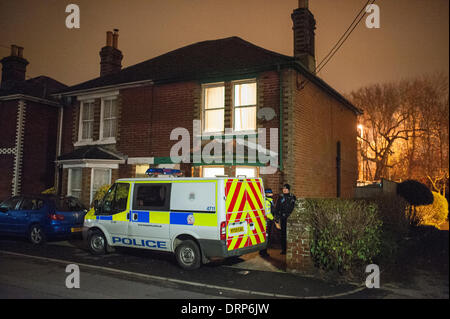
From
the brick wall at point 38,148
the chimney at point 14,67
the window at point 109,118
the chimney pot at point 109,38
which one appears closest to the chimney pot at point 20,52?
the chimney at point 14,67

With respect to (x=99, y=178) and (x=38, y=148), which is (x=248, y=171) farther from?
(x=38, y=148)

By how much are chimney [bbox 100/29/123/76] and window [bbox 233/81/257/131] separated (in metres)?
9.37

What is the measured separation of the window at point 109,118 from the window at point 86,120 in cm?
85

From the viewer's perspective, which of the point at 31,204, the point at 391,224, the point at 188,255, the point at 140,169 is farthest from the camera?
the point at 140,169

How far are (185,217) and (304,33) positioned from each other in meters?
9.79

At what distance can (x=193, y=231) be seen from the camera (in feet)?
25.4

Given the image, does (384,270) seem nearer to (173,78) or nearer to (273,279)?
(273,279)

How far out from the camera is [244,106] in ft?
42.8

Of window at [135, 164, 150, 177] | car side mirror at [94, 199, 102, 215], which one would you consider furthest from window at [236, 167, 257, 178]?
car side mirror at [94, 199, 102, 215]

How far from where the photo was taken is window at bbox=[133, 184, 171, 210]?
8.33m

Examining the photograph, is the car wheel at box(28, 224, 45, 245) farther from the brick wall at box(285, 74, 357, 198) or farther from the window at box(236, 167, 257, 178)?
the brick wall at box(285, 74, 357, 198)

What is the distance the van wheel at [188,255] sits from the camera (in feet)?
25.3

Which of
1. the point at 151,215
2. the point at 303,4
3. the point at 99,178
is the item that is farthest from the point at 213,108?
the point at 151,215
